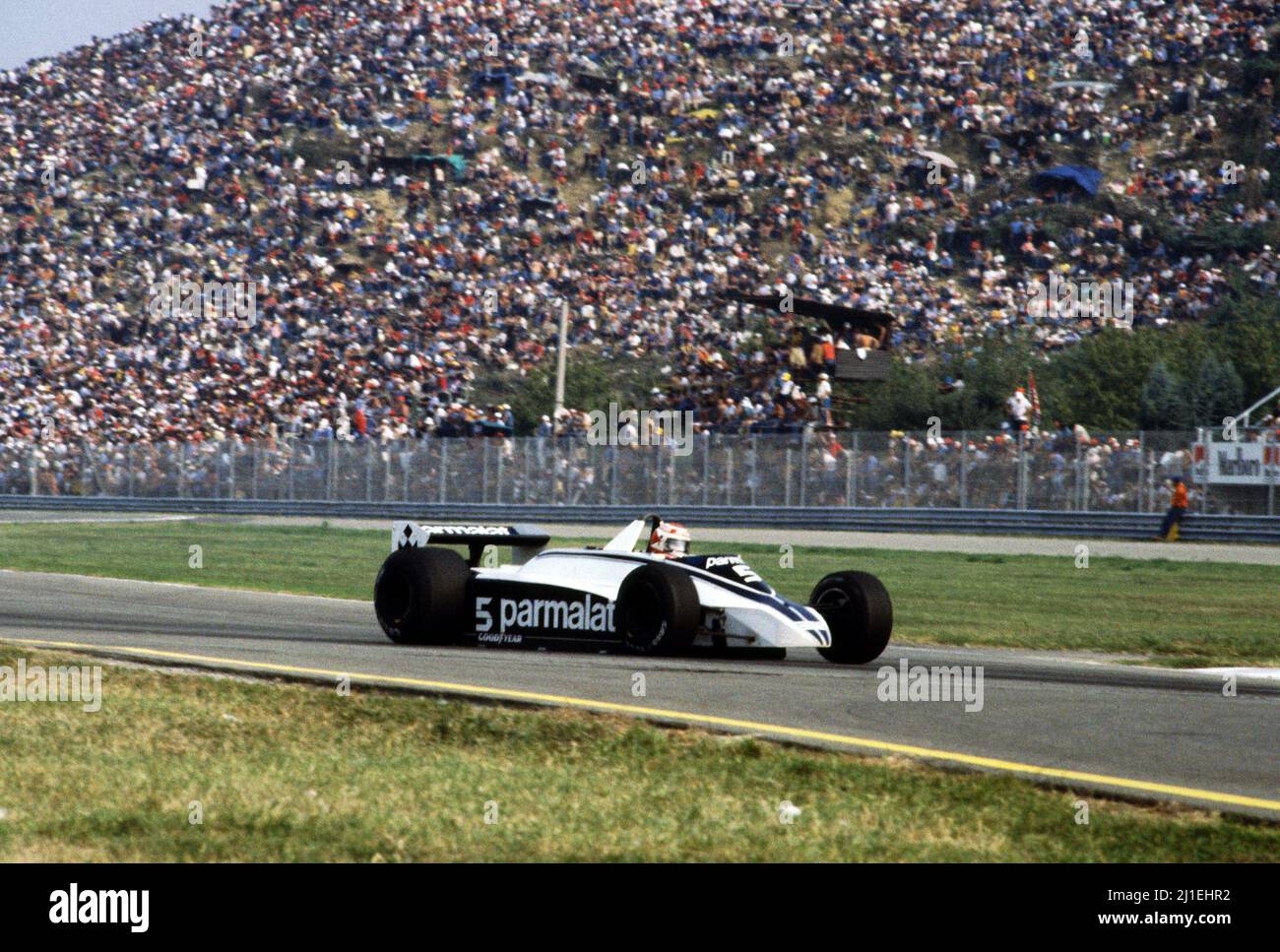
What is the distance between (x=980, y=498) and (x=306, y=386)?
1863 centimetres

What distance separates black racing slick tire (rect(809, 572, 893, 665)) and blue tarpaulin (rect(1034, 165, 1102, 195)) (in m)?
37.5

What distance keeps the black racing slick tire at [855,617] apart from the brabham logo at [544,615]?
5.23 feet

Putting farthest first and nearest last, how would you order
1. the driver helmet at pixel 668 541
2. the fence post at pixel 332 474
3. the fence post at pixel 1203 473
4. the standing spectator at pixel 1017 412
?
the fence post at pixel 332 474, the standing spectator at pixel 1017 412, the fence post at pixel 1203 473, the driver helmet at pixel 668 541

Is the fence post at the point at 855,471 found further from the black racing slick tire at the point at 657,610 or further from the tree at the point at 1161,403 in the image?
the black racing slick tire at the point at 657,610

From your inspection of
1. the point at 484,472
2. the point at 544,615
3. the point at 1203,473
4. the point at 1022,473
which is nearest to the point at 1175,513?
the point at 1203,473

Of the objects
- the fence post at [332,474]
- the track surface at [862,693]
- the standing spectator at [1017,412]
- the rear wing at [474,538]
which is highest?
the standing spectator at [1017,412]

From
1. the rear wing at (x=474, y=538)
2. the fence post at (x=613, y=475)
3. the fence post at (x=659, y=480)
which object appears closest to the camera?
the rear wing at (x=474, y=538)

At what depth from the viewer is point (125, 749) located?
312 inches

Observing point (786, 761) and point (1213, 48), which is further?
point (1213, 48)

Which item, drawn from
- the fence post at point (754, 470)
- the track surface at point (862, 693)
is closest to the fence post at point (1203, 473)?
the fence post at point (754, 470)

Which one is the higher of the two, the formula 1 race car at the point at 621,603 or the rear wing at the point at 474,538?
the rear wing at the point at 474,538

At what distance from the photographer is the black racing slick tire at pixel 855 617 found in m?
12.0

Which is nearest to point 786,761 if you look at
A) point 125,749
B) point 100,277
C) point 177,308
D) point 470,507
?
point 125,749

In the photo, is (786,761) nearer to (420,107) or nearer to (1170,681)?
(1170,681)
